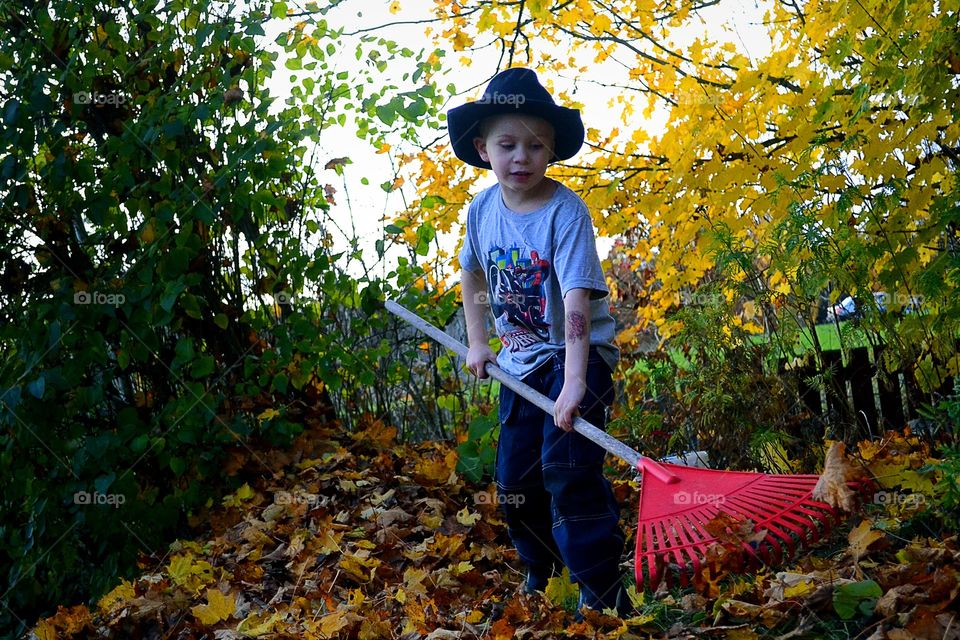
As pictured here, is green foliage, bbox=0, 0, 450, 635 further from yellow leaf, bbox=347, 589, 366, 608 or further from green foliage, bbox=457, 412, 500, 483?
yellow leaf, bbox=347, 589, 366, 608

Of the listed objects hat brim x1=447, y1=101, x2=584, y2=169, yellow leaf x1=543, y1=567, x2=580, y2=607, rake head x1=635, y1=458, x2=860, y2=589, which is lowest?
yellow leaf x1=543, y1=567, x2=580, y2=607

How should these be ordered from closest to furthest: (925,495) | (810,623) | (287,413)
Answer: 1. (810,623)
2. (925,495)
3. (287,413)

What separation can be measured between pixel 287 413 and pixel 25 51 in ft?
6.46

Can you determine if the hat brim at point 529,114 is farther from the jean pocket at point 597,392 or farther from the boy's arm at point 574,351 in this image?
the jean pocket at point 597,392

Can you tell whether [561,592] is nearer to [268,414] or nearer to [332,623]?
[332,623]

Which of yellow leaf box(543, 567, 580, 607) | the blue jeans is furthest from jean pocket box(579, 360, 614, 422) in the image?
yellow leaf box(543, 567, 580, 607)

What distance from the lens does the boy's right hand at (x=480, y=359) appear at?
309 cm

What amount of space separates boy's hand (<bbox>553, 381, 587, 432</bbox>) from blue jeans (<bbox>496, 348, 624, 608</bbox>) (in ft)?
0.39

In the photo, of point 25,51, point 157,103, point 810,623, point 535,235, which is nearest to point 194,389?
point 157,103

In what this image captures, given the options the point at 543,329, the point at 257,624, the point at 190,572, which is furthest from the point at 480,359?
the point at 190,572

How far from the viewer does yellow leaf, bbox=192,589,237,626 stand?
117 inches

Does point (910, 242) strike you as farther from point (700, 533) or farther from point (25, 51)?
point (25, 51)

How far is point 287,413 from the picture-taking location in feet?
15.1

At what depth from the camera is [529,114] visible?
2904 millimetres
